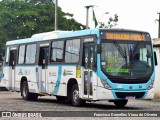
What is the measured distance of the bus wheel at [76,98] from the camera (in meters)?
19.4

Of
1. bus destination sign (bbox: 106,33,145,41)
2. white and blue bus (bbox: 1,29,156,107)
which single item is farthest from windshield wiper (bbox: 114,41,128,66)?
bus destination sign (bbox: 106,33,145,41)

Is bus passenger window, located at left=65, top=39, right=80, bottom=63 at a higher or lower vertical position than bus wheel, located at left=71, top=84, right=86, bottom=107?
higher

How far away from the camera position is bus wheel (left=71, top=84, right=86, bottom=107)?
19.4 m

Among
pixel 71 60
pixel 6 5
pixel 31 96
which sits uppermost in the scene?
pixel 6 5

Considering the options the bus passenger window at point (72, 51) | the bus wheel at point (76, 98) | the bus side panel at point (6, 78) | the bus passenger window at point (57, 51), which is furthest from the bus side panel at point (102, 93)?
the bus side panel at point (6, 78)

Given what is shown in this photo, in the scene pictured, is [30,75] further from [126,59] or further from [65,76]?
[126,59]

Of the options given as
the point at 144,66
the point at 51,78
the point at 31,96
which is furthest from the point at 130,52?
the point at 31,96

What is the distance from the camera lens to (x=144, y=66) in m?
18.9

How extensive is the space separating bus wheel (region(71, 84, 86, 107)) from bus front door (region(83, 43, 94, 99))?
0.63m

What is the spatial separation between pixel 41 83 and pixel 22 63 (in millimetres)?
2478

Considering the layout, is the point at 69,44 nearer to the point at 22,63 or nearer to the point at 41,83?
the point at 41,83

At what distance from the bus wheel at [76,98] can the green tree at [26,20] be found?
135 feet

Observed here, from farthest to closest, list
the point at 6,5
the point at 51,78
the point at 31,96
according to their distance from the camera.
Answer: the point at 6,5 → the point at 31,96 → the point at 51,78

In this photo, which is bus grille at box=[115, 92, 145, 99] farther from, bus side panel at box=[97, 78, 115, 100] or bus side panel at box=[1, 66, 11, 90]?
bus side panel at box=[1, 66, 11, 90]
